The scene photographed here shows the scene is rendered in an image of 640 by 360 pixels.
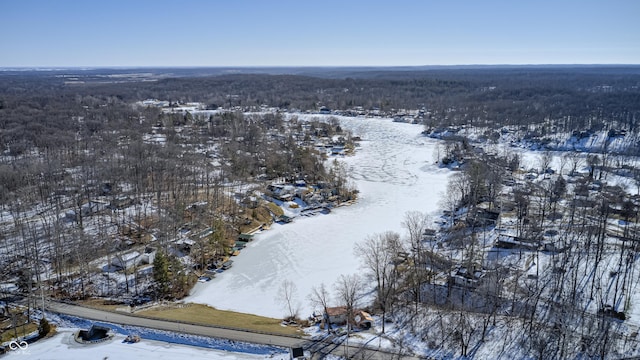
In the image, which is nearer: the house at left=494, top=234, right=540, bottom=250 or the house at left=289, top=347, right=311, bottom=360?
the house at left=289, top=347, right=311, bottom=360

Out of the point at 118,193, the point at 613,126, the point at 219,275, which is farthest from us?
the point at 613,126

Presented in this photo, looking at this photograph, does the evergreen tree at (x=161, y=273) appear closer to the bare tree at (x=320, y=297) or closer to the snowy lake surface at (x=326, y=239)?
the snowy lake surface at (x=326, y=239)

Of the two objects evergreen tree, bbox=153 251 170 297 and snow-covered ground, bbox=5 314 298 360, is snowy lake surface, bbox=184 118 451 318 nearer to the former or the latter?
evergreen tree, bbox=153 251 170 297

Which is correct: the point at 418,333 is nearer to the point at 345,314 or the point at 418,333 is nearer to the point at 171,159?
the point at 345,314

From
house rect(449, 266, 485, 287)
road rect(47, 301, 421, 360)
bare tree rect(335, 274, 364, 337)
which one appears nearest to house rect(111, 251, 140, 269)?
road rect(47, 301, 421, 360)

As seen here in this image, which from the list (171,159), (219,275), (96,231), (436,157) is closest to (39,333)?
(219,275)

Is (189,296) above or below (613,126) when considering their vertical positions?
below

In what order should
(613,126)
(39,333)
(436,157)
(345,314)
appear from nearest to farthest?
(39,333), (345,314), (436,157), (613,126)
